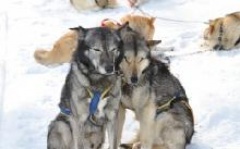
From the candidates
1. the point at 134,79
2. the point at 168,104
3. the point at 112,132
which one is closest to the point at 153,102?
the point at 168,104

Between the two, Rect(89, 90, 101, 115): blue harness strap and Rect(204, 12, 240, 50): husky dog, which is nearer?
Rect(89, 90, 101, 115): blue harness strap

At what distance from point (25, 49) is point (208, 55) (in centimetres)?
225

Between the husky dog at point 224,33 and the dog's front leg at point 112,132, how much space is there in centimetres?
309

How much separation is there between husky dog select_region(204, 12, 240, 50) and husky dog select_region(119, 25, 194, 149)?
2.54 meters

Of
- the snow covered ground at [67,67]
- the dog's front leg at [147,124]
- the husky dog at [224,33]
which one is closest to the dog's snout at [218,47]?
the husky dog at [224,33]

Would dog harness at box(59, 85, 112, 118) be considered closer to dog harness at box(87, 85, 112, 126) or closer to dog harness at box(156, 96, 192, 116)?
dog harness at box(87, 85, 112, 126)

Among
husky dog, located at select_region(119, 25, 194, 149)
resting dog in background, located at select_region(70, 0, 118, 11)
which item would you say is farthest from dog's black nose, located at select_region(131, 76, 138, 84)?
resting dog in background, located at select_region(70, 0, 118, 11)

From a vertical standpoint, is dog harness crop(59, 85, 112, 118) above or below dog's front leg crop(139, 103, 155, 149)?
above

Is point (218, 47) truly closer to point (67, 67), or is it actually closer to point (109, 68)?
point (67, 67)

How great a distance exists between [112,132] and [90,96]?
1.16ft

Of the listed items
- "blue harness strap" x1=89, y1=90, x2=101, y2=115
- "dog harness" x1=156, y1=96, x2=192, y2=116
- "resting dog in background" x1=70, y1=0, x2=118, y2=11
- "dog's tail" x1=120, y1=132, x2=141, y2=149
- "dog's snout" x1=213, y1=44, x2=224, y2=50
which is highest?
"resting dog in background" x1=70, y1=0, x2=118, y2=11

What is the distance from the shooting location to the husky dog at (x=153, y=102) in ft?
14.2

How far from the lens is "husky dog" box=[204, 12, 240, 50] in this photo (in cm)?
716

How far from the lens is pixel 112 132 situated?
4.32 m
